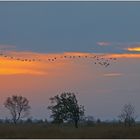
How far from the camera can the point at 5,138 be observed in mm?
33406

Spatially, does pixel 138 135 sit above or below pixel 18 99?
below

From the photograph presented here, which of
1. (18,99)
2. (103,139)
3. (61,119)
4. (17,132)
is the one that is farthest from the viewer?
(18,99)

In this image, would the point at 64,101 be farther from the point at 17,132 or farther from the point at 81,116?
the point at 17,132

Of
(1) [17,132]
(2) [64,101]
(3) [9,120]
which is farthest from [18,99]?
(1) [17,132]

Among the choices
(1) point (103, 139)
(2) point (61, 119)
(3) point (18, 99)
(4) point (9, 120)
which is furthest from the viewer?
(3) point (18, 99)

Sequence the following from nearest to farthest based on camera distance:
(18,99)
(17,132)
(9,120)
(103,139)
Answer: (103,139) < (17,132) < (9,120) < (18,99)

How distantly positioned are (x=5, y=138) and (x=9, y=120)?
4820cm

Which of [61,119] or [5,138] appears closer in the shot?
[5,138]

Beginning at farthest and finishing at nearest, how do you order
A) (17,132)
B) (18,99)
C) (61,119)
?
1. (18,99)
2. (61,119)
3. (17,132)

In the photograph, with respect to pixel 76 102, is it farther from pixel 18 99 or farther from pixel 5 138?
pixel 5 138

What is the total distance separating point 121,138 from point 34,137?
5238mm

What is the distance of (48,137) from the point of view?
112ft

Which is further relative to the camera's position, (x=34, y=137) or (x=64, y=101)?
(x=64, y=101)

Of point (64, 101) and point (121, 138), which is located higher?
point (64, 101)
